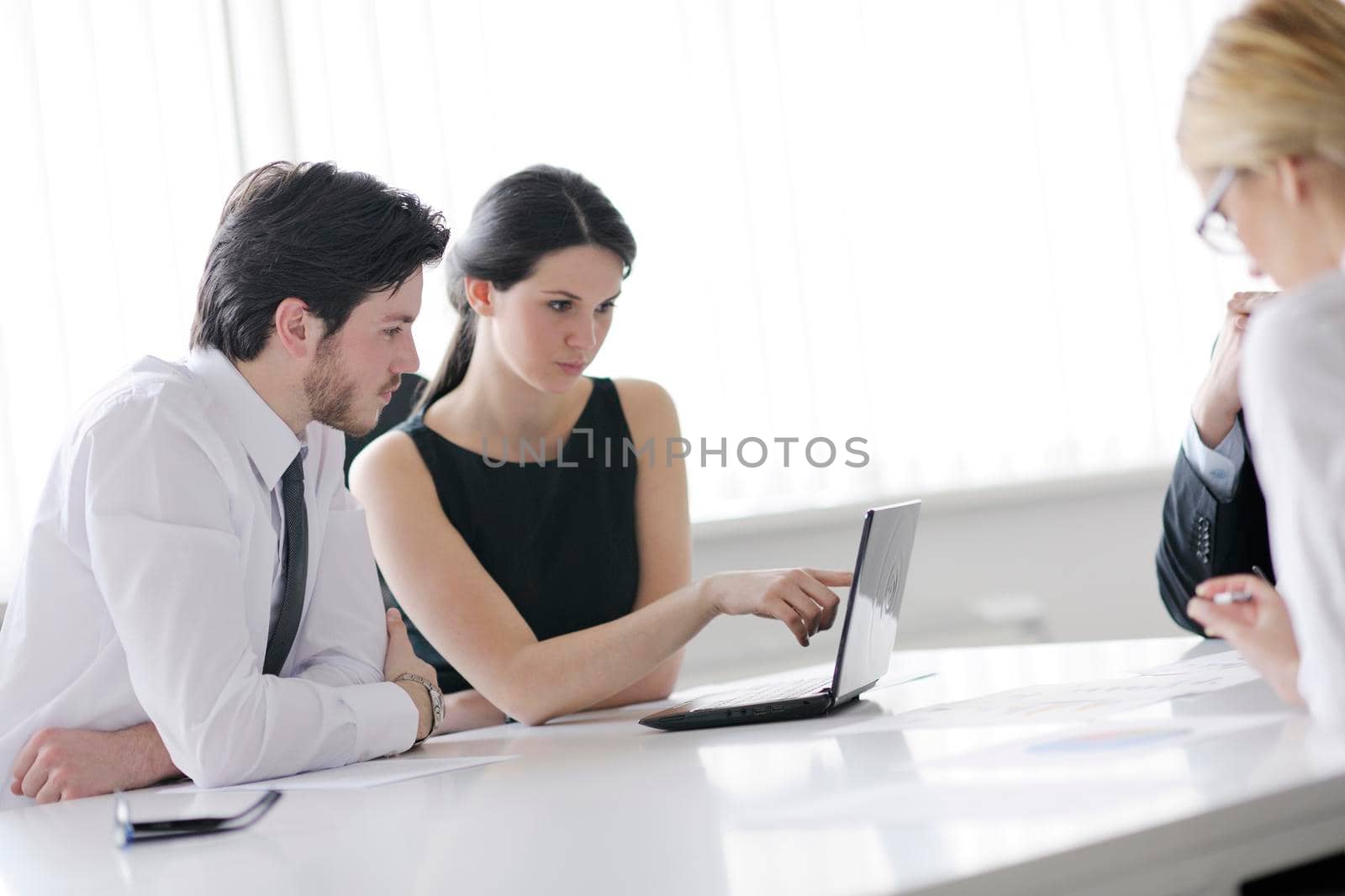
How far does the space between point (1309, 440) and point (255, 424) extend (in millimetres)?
1199

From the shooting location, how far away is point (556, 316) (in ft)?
7.04

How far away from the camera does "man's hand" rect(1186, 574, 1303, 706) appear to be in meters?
1.00

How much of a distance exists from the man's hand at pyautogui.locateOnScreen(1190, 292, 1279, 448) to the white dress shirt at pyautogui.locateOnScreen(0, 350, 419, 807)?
3.46ft

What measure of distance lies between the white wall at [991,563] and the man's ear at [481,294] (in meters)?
1.14

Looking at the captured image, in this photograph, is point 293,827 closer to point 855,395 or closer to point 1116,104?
point 855,395

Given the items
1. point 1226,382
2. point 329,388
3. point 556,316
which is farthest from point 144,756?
point 1226,382

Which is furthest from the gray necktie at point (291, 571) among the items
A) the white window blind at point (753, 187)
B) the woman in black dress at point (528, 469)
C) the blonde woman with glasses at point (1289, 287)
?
the white window blind at point (753, 187)

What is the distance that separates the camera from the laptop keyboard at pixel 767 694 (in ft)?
→ 4.98

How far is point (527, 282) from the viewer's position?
2.15m

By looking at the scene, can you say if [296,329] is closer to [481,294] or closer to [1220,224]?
[481,294]

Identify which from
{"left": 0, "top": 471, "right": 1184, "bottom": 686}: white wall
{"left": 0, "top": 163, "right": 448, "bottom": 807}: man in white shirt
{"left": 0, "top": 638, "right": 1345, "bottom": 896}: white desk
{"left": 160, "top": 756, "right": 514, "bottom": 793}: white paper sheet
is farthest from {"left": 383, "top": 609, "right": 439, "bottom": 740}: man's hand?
{"left": 0, "top": 471, "right": 1184, "bottom": 686}: white wall

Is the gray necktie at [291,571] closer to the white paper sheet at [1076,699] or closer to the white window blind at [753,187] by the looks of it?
the white paper sheet at [1076,699]

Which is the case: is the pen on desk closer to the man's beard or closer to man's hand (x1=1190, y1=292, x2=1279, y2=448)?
man's hand (x1=1190, y1=292, x2=1279, y2=448)

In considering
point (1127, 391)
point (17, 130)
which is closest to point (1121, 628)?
point (1127, 391)
